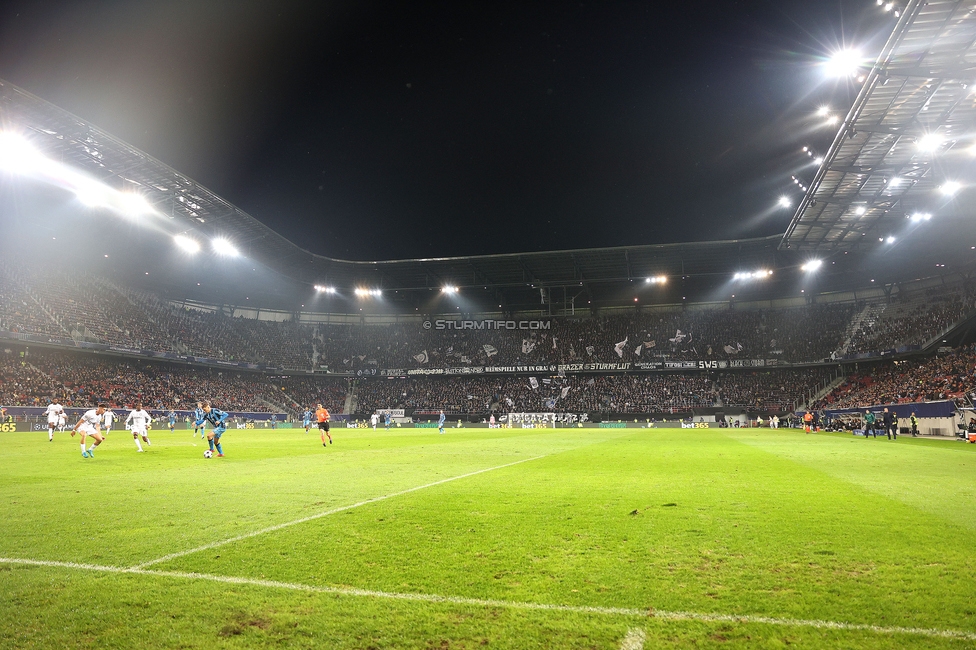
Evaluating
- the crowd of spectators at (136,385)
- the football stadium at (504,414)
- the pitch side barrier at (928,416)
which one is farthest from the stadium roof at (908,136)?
the crowd of spectators at (136,385)

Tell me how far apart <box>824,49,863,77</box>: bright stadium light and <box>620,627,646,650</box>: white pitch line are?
30108mm

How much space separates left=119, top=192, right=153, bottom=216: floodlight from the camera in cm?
3900

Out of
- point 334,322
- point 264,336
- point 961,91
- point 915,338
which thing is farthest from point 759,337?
point 264,336

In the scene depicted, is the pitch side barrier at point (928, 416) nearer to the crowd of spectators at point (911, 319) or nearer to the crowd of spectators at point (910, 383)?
the crowd of spectators at point (910, 383)

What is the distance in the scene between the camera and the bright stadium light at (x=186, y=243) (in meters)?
47.5

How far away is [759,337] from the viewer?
209 feet

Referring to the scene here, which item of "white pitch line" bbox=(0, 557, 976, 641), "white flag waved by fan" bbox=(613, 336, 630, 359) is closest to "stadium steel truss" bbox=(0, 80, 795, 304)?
"white flag waved by fan" bbox=(613, 336, 630, 359)

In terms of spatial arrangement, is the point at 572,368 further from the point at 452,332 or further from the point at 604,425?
the point at 452,332

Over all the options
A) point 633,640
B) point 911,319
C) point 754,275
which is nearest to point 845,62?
point 633,640

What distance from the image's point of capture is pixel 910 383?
4494cm

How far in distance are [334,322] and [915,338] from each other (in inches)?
2761

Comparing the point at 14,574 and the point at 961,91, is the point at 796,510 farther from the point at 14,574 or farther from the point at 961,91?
the point at 961,91

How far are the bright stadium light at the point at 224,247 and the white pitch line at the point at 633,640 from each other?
53110 millimetres

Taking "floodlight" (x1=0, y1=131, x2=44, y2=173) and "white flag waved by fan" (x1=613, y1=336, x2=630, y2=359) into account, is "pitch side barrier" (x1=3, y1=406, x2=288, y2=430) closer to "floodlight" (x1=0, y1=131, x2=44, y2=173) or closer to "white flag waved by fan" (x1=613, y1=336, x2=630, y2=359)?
"floodlight" (x1=0, y1=131, x2=44, y2=173)
